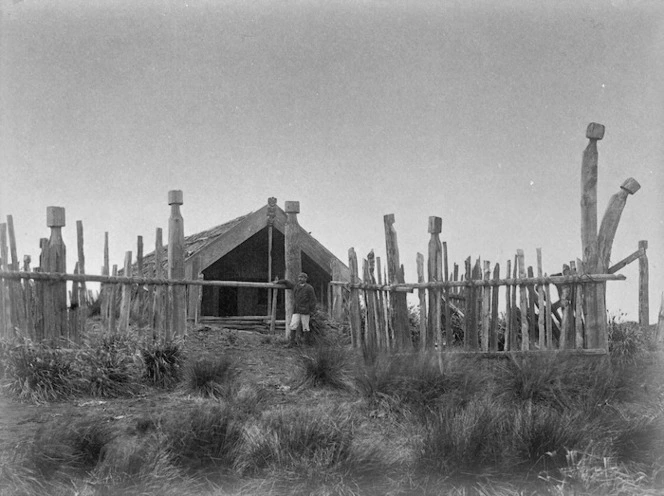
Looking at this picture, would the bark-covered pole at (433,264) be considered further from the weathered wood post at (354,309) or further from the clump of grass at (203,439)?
the clump of grass at (203,439)

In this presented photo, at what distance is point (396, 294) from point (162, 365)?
336 cm

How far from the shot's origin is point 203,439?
5.64 m

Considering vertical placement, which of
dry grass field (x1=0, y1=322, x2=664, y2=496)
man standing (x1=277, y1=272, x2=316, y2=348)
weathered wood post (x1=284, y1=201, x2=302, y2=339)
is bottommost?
dry grass field (x1=0, y1=322, x2=664, y2=496)

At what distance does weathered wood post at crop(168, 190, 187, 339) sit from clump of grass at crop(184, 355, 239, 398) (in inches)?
90.7

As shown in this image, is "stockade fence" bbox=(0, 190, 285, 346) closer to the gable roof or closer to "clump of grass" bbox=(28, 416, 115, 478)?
the gable roof

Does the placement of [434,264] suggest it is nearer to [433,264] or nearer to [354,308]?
[433,264]

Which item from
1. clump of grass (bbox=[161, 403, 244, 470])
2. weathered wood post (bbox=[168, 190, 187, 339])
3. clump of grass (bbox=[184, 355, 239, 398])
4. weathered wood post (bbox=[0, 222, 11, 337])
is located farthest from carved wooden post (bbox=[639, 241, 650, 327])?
weathered wood post (bbox=[0, 222, 11, 337])

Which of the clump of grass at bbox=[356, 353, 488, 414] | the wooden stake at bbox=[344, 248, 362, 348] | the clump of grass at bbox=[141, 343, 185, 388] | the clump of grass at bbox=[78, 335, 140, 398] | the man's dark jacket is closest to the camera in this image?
the clump of grass at bbox=[356, 353, 488, 414]

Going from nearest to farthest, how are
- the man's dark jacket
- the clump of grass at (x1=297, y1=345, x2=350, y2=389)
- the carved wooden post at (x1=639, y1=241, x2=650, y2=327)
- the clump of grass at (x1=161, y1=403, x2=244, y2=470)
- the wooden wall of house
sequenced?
the clump of grass at (x1=161, y1=403, x2=244, y2=470), the clump of grass at (x1=297, y1=345, x2=350, y2=389), the man's dark jacket, the carved wooden post at (x1=639, y1=241, x2=650, y2=327), the wooden wall of house

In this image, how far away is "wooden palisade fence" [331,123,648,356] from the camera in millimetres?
9125

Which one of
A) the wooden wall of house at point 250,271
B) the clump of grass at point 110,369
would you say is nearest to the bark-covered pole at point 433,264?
the clump of grass at point 110,369

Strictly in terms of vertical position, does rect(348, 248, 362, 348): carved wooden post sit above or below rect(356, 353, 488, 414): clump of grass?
above

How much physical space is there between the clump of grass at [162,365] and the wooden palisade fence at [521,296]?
7.56 feet

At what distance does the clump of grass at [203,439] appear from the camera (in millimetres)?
5520
